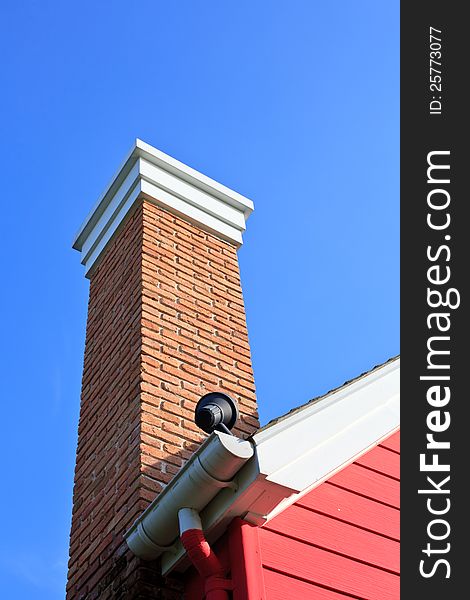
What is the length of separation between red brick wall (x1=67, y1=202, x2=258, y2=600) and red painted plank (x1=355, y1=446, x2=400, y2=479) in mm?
662

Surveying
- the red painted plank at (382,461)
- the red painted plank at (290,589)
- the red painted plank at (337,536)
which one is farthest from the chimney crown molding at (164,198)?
the red painted plank at (290,589)

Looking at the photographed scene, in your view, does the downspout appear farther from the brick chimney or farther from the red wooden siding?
the brick chimney

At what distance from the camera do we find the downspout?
3.49m

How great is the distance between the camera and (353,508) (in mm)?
4160

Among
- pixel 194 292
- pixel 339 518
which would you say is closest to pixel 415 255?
pixel 339 518

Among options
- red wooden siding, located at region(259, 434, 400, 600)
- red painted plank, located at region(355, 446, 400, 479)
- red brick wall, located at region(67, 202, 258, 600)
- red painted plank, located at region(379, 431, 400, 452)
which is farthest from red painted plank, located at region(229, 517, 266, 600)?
red painted plank, located at region(379, 431, 400, 452)

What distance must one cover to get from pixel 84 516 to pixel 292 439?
1398 mm

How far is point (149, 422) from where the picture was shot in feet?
14.6

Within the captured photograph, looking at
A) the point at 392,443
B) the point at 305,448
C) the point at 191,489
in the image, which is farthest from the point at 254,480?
the point at 392,443

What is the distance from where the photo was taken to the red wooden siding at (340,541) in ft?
12.0

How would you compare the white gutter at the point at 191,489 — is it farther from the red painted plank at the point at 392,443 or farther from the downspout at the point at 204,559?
the red painted plank at the point at 392,443

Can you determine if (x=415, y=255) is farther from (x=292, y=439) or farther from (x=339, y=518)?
(x=339, y=518)

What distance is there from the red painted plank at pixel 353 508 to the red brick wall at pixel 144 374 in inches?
28.1

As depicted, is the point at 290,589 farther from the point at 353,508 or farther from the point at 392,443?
the point at 392,443
